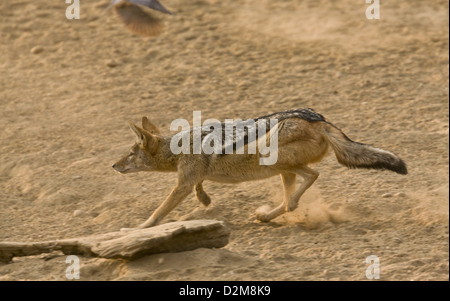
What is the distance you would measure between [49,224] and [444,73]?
6.05 metres

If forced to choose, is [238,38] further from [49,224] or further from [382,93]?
[49,224]

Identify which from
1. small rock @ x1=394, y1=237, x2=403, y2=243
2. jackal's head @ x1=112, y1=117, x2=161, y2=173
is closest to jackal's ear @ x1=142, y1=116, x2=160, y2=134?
jackal's head @ x1=112, y1=117, x2=161, y2=173

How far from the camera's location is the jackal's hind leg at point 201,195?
26.6 feet

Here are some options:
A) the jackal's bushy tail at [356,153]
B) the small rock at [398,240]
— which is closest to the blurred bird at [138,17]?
the jackal's bushy tail at [356,153]

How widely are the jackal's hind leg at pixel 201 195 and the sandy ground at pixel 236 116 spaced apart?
0.12 m

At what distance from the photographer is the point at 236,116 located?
34.9 feet

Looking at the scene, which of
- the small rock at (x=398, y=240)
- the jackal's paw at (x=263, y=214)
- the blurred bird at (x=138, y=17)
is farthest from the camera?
the blurred bird at (x=138, y=17)

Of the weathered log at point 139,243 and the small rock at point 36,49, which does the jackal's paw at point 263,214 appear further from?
the small rock at point 36,49

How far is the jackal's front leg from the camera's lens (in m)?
7.77

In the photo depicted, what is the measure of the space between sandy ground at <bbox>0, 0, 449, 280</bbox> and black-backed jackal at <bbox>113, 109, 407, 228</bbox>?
12.1 inches

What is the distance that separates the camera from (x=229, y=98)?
11.2 m

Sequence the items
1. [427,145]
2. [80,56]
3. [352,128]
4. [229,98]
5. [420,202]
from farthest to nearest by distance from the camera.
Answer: [80,56]
[229,98]
[352,128]
[427,145]
[420,202]

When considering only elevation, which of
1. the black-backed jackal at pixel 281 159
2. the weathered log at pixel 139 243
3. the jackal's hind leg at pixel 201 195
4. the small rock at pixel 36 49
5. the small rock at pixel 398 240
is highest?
the small rock at pixel 36 49

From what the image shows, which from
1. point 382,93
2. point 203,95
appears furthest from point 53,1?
point 382,93
